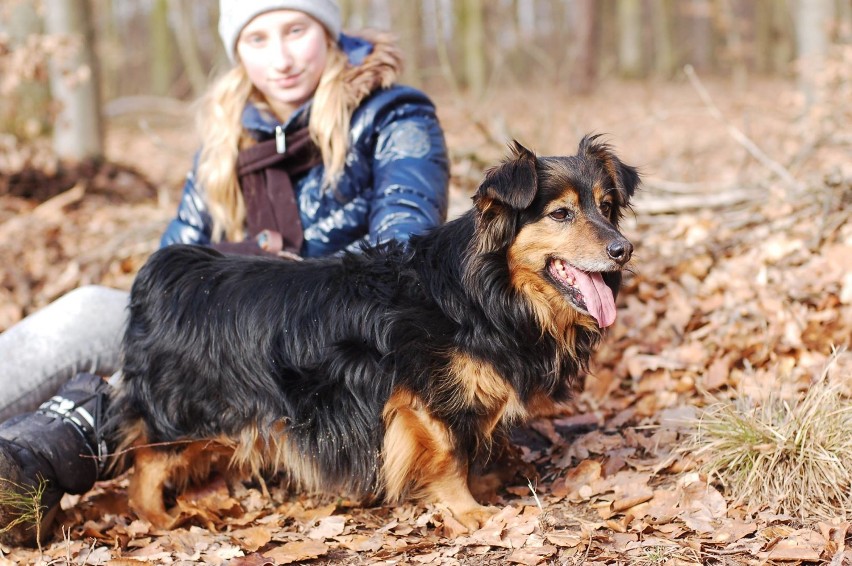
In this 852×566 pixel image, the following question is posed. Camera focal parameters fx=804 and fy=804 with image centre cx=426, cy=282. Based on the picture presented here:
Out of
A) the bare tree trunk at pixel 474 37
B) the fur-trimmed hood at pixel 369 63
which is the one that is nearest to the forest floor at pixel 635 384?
the fur-trimmed hood at pixel 369 63

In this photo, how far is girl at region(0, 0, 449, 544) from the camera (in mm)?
3902

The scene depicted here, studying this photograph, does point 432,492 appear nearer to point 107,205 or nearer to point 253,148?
point 253,148

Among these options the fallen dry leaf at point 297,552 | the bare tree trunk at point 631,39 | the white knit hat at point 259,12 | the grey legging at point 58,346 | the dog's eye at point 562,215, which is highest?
the bare tree trunk at point 631,39

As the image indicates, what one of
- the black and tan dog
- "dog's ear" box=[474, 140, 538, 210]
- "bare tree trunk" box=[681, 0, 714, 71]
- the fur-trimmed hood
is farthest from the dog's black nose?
"bare tree trunk" box=[681, 0, 714, 71]

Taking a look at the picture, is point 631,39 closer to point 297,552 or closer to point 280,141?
point 280,141

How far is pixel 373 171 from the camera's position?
4270 mm

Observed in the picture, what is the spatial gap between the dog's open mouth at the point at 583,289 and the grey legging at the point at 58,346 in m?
2.00

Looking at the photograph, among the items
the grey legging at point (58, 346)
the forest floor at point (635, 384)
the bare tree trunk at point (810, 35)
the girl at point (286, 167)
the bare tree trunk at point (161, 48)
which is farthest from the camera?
the bare tree trunk at point (161, 48)

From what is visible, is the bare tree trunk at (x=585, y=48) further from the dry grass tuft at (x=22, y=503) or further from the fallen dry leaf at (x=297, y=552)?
the dry grass tuft at (x=22, y=503)

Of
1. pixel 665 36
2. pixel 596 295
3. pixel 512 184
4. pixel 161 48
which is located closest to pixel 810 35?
pixel 596 295

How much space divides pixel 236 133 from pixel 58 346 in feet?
4.61

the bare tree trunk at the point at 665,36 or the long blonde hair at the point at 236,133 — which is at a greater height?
the bare tree trunk at the point at 665,36

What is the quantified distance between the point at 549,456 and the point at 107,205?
5.96m

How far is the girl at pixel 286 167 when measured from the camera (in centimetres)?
390
